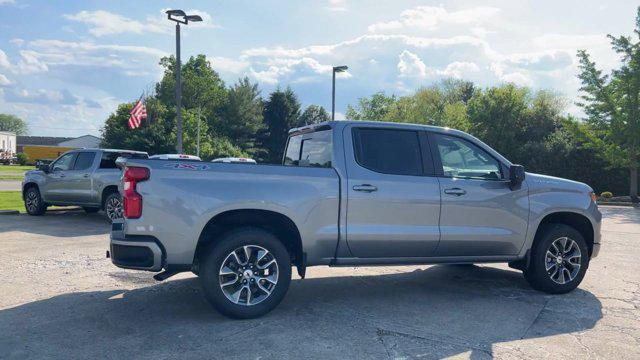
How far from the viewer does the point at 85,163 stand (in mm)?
12406

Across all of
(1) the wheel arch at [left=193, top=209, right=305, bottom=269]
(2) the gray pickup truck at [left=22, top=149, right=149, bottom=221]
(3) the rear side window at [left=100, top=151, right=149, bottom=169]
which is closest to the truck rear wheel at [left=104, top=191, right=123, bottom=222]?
(2) the gray pickup truck at [left=22, top=149, right=149, bottom=221]

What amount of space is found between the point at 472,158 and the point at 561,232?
1.48 metres

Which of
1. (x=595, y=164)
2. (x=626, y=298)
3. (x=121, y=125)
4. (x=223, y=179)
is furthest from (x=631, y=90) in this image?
(x=121, y=125)

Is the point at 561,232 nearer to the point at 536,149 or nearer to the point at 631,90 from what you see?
the point at 631,90

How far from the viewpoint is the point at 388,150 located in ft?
→ 18.5

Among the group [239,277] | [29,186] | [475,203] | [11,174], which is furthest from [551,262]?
[11,174]

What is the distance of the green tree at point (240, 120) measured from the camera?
53562mm

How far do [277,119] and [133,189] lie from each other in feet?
174

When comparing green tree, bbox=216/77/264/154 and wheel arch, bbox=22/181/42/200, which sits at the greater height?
green tree, bbox=216/77/264/154

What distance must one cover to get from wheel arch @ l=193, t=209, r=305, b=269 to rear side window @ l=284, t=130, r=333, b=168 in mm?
775

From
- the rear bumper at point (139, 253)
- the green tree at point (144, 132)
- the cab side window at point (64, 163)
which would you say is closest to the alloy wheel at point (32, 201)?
the cab side window at point (64, 163)

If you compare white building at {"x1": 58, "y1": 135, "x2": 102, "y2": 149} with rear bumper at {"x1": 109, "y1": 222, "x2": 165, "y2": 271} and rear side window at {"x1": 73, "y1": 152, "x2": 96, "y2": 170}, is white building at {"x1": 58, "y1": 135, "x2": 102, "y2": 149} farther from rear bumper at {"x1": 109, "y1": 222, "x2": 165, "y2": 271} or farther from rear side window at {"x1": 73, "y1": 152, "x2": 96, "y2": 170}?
rear bumper at {"x1": 109, "y1": 222, "x2": 165, "y2": 271}

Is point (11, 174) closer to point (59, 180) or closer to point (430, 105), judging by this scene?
point (59, 180)

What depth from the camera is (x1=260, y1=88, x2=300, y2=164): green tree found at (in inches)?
2245
